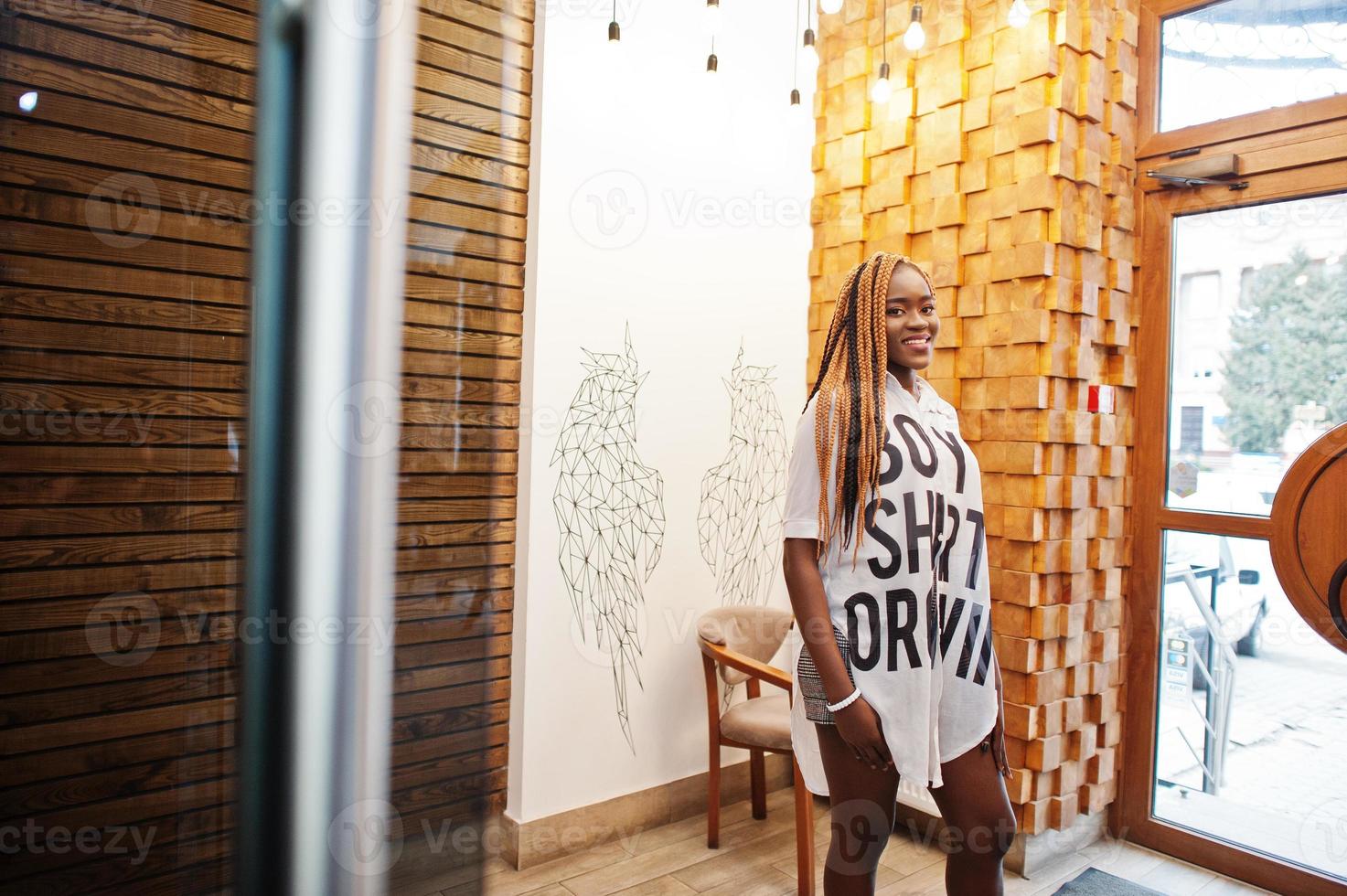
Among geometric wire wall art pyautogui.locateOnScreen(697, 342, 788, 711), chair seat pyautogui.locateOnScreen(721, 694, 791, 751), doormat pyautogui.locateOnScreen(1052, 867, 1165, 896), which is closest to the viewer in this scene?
doormat pyautogui.locateOnScreen(1052, 867, 1165, 896)

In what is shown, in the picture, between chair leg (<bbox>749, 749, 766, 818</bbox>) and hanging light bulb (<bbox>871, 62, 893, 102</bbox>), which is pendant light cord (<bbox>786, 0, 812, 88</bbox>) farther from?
chair leg (<bbox>749, 749, 766, 818</bbox>)

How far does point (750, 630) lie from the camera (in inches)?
118

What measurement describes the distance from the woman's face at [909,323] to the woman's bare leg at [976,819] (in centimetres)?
85

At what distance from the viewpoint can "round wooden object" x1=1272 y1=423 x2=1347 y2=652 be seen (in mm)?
2379

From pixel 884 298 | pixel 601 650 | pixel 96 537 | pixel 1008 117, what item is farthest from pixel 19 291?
pixel 1008 117

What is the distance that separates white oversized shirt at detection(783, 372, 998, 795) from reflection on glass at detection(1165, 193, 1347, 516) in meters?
1.32

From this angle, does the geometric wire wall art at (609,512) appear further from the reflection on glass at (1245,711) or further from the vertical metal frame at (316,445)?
the vertical metal frame at (316,445)

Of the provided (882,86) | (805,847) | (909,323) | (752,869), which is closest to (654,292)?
(882,86)

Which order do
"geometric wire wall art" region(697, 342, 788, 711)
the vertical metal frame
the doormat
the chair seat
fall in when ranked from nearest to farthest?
the vertical metal frame, the doormat, the chair seat, "geometric wire wall art" region(697, 342, 788, 711)

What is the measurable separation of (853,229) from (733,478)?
1064mm

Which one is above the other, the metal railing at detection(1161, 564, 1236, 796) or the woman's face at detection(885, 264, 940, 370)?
the woman's face at detection(885, 264, 940, 370)

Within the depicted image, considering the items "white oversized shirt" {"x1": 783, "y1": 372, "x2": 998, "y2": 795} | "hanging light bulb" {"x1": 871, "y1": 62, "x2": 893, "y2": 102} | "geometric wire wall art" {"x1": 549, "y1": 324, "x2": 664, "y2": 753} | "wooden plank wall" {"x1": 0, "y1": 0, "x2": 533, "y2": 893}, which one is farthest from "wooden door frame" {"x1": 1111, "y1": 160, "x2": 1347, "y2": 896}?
"wooden plank wall" {"x1": 0, "y1": 0, "x2": 533, "y2": 893}

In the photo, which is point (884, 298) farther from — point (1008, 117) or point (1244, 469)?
point (1244, 469)

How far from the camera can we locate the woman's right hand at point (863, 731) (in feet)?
5.47
